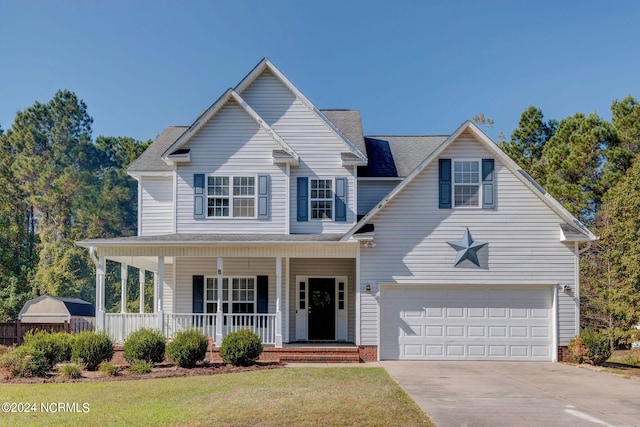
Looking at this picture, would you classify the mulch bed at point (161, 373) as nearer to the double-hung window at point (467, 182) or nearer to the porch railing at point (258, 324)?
the porch railing at point (258, 324)

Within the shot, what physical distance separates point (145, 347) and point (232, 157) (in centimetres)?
652

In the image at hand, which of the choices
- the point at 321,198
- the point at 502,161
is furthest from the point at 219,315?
the point at 502,161

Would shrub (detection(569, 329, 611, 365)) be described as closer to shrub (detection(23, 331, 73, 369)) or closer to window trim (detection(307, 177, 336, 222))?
window trim (detection(307, 177, 336, 222))

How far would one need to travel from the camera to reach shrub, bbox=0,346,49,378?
47.9 ft

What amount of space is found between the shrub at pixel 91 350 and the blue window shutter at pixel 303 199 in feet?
22.7

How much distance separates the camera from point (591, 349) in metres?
17.3

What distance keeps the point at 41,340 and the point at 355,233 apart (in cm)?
850

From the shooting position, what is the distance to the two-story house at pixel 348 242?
18047mm

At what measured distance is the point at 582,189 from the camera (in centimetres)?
3044

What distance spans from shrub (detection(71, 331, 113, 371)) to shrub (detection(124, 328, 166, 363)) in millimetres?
561

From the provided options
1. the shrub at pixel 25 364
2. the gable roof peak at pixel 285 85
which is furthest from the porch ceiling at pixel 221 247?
the shrub at pixel 25 364

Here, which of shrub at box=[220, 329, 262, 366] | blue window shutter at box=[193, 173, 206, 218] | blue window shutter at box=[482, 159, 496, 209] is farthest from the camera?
blue window shutter at box=[193, 173, 206, 218]

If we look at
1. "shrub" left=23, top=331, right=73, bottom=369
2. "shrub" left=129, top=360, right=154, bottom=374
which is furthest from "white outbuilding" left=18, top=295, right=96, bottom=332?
"shrub" left=129, top=360, right=154, bottom=374

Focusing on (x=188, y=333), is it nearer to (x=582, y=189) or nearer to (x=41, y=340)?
(x=41, y=340)
